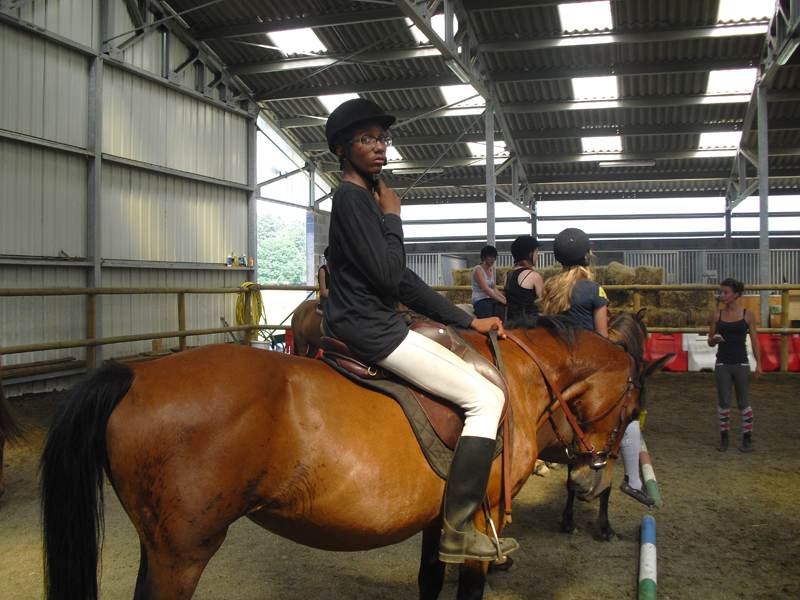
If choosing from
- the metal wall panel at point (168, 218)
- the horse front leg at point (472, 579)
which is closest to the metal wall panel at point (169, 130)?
the metal wall panel at point (168, 218)

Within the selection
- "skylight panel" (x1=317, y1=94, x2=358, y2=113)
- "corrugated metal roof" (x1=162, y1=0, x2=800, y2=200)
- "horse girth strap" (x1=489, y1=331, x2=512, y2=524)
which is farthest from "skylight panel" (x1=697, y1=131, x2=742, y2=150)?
"horse girth strap" (x1=489, y1=331, x2=512, y2=524)

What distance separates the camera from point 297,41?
1311cm

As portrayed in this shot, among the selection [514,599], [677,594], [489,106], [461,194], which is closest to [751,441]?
[677,594]

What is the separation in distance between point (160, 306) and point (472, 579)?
11.4 meters

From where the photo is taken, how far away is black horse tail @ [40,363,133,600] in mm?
1888

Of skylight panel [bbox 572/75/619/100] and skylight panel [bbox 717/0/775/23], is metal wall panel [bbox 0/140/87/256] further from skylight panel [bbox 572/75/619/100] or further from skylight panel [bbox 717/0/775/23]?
skylight panel [bbox 717/0/775/23]

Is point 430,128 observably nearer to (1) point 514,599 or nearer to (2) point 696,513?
(2) point 696,513

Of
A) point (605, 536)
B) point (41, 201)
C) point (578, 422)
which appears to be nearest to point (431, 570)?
point (578, 422)

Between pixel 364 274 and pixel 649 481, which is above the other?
pixel 364 274

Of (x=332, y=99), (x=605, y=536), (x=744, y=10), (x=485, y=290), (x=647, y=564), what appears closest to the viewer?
Answer: (x=647, y=564)

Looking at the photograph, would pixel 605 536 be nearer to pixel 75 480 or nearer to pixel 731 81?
pixel 75 480

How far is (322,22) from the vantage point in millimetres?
11719

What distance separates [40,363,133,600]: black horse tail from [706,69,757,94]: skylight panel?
13635 millimetres

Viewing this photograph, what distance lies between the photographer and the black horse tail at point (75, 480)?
74.3 inches
